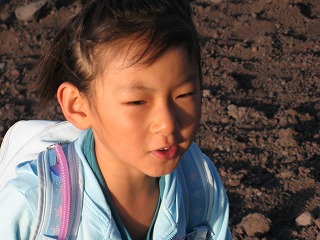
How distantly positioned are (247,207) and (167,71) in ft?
6.06

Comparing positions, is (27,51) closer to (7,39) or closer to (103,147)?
(7,39)

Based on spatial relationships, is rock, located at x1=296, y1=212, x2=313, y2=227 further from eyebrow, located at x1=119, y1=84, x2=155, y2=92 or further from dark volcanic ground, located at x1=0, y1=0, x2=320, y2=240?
eyebrow, located at x1=119, y1=84, x2=155, y2=92

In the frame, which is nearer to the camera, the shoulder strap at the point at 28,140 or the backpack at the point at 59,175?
the backpack at the point at 59,175

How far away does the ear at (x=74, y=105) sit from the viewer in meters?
2.40

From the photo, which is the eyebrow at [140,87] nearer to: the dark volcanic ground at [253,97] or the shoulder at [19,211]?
the shoulder at [19,211]

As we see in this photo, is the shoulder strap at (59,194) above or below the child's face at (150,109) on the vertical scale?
below

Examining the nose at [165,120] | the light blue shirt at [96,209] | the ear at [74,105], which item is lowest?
the light blue shirt at [96,209]

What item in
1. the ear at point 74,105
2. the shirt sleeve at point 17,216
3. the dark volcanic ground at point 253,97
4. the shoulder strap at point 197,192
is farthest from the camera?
the dark volcanic ground at point 253,97

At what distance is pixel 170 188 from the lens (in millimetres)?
2510

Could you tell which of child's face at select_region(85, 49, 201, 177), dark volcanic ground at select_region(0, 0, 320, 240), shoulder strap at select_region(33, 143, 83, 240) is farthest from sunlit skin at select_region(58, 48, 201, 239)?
dark volcanic ground at select_region(0, 0, 320, 240)

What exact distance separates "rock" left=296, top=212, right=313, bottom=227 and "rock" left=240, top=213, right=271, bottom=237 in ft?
0.52

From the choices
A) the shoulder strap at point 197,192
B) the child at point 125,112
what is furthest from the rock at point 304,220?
the child at point 125,112

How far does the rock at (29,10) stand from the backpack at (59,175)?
126 inches

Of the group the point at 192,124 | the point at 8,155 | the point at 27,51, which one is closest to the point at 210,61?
the point at 27,51
